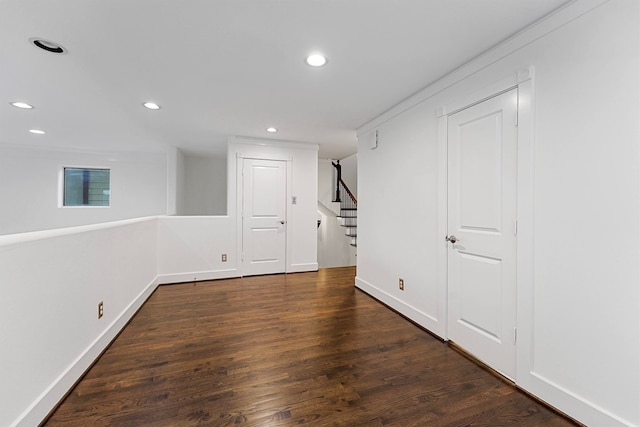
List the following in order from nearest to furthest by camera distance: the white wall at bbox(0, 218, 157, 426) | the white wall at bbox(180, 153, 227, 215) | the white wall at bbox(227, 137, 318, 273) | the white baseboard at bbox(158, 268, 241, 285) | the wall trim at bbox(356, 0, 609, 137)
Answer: the white wall at bbox(0, 218, 157, 426) < the wall trim at bbox(356, 0, 609, 137) < the white baseboard at bbox(158, 268, 241, 285) < the white wall at bbox(227, 137, 318, 273) < the white wall at bbox(180, 153, 227, 215)

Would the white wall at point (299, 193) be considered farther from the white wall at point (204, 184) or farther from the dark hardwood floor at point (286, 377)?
the white wall at point (204, 184)

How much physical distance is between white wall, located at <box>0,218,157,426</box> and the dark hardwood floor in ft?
0.52

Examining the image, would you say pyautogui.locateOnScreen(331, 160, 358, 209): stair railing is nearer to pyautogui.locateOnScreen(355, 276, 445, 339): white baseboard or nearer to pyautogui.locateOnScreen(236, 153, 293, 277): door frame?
pyautogui.locateOnScreen(236, 153, 293, 277): door frame

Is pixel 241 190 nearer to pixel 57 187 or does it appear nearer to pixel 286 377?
pixel 286 377

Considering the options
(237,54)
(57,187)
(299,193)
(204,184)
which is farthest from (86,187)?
(237,54)

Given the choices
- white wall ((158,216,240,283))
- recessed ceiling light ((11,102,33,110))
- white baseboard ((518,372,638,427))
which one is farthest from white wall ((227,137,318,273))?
white baseboard ((518,372,638,427))

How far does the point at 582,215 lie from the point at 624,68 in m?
0.74

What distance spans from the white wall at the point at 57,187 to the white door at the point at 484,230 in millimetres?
6076

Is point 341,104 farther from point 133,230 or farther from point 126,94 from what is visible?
point 133,230

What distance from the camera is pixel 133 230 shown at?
3.03m

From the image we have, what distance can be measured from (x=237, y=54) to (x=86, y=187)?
19.2 ft

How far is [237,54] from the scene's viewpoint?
204 centimetres

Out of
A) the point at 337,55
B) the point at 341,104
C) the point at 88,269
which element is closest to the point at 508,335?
the point at 337,55

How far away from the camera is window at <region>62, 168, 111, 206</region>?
225 inches
